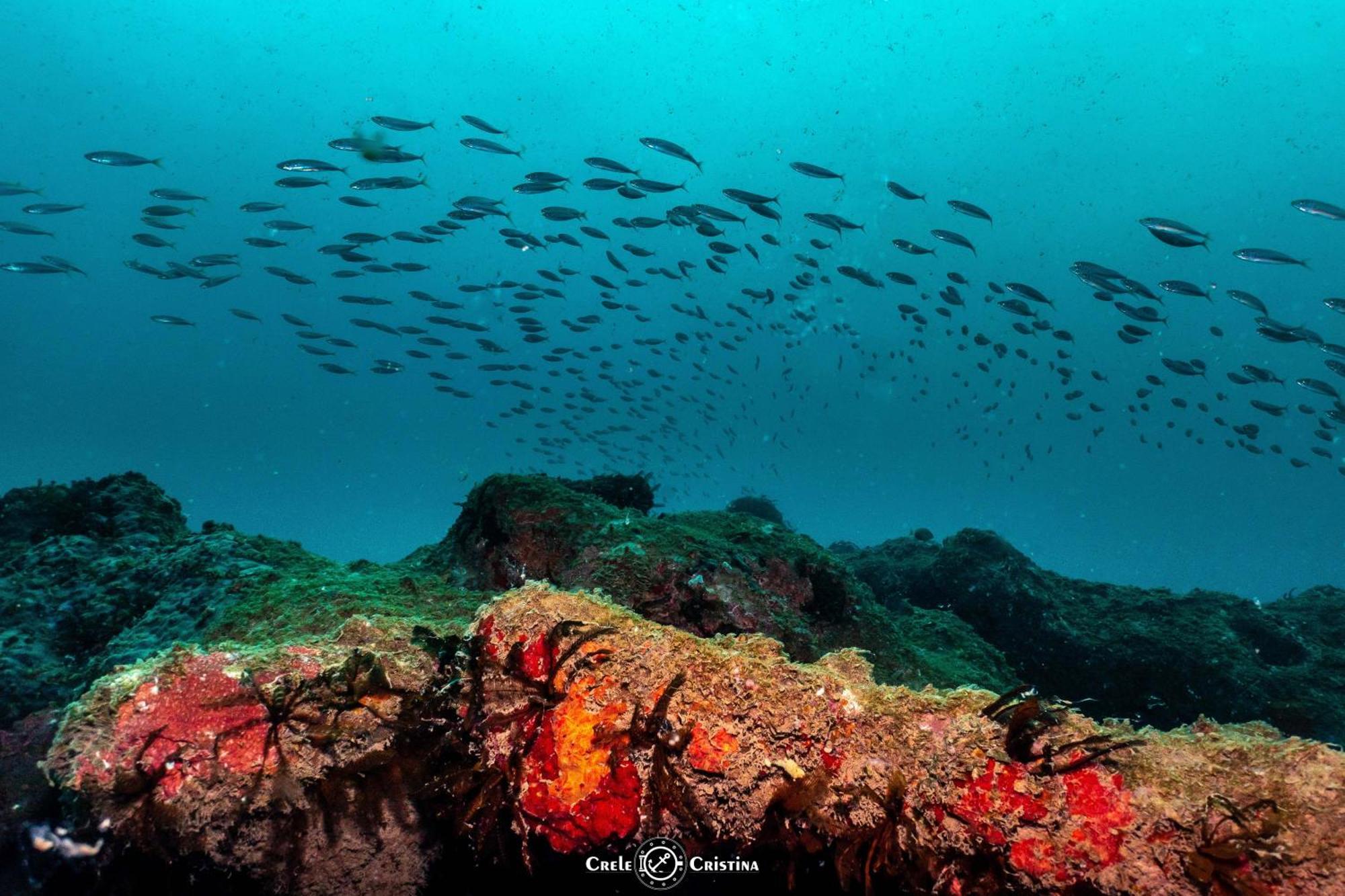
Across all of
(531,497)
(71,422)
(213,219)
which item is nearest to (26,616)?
(531,497)

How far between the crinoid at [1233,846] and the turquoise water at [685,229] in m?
21.8

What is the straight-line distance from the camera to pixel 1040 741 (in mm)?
2074

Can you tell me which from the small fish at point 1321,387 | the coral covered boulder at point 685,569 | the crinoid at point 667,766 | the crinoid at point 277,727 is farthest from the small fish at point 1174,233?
the crinoid at point 277,727

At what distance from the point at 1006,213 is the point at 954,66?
68.5 ft

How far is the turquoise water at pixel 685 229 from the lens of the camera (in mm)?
58094

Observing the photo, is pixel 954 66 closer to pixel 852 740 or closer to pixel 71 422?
pixel 852 740

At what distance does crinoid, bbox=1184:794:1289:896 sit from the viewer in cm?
171

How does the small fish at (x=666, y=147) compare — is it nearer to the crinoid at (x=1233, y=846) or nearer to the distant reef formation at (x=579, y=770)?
the distant reef formation at (x=579, y=770)

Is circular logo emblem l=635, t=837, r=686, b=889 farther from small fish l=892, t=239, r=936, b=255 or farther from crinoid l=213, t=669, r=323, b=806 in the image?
small fish l=892, t=239, r=936, b=255

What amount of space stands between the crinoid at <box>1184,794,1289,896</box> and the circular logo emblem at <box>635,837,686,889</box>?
1768 mm

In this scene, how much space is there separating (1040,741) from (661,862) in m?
1.59

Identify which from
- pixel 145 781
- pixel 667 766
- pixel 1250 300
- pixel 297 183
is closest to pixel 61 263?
pixel 297 183

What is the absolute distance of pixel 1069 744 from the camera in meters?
2.00

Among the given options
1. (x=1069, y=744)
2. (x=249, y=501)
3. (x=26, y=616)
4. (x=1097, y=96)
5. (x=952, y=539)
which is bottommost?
(x=249, y=501)
